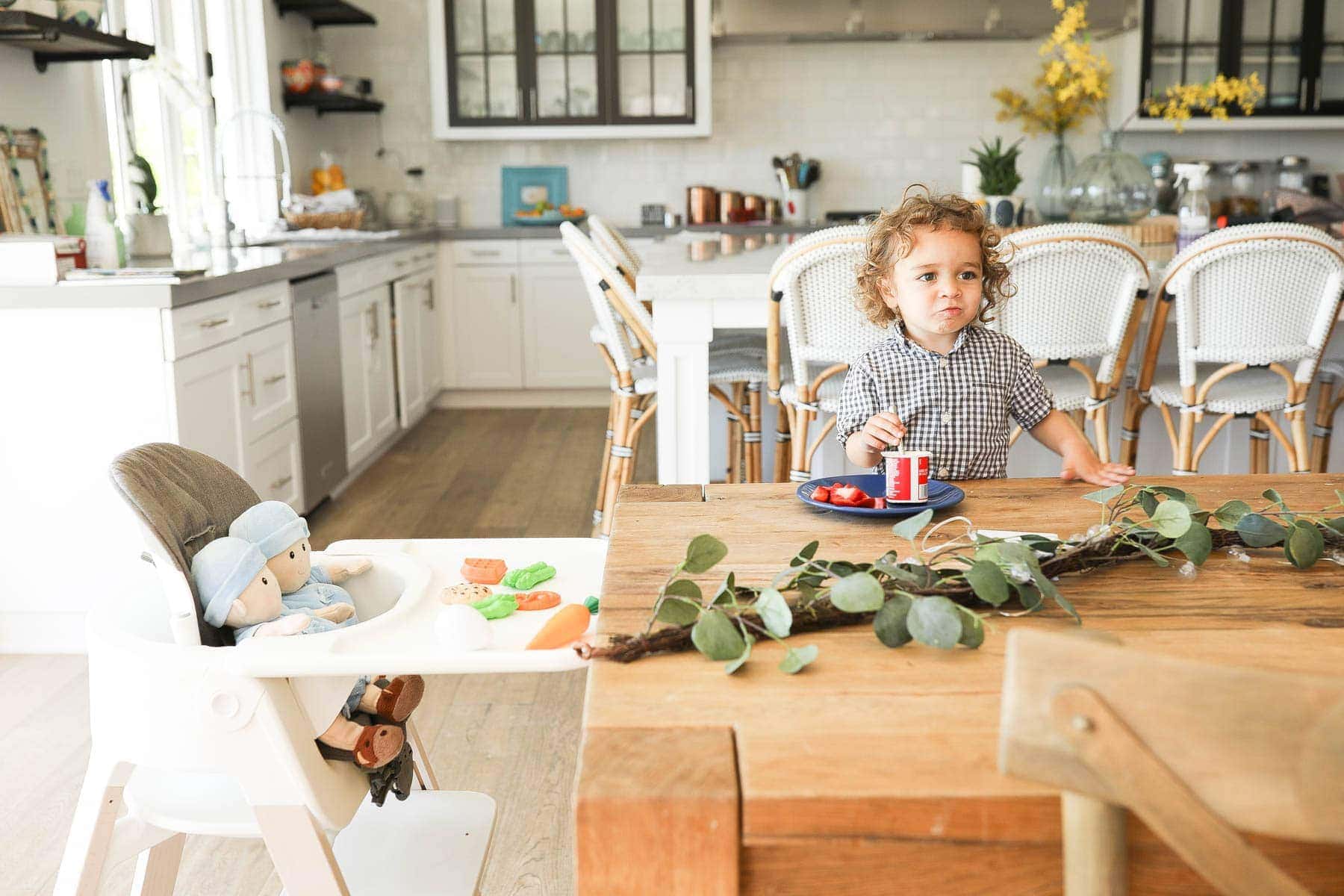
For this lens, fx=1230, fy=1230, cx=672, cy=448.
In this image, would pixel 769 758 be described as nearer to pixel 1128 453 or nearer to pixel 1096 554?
pixel 1096 554

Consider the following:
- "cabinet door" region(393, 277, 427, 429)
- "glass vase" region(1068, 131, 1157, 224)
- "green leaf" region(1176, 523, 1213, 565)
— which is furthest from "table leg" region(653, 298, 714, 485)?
"cabinet door" region(393, 277, 427, 429)

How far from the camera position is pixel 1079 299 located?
9.23 ft

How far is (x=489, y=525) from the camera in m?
3.98

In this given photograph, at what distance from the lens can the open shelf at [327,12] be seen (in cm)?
560

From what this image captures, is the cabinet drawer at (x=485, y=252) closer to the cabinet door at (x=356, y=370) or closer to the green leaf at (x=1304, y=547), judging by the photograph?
the cabinet door at (x=356, y=370)

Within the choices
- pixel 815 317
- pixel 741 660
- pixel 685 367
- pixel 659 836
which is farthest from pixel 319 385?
pixel 659 836

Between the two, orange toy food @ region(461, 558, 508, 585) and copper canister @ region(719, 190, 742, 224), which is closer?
orange toy food @ region(461, 558, 508, 585)

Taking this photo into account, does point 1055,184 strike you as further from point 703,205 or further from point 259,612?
point 259,612

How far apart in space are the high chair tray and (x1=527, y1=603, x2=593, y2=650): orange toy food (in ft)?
0.06

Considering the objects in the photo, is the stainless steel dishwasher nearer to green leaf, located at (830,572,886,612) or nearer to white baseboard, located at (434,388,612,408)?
white baseboard, located at (434,388,612,408)

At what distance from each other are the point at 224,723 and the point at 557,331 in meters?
5.11

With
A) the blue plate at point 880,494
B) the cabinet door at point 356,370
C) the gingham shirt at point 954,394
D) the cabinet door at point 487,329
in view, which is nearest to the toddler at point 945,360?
the gingham shirt at point 954,394

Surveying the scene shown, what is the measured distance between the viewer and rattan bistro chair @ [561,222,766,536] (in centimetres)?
317

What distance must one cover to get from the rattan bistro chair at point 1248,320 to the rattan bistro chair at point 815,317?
0.76m
